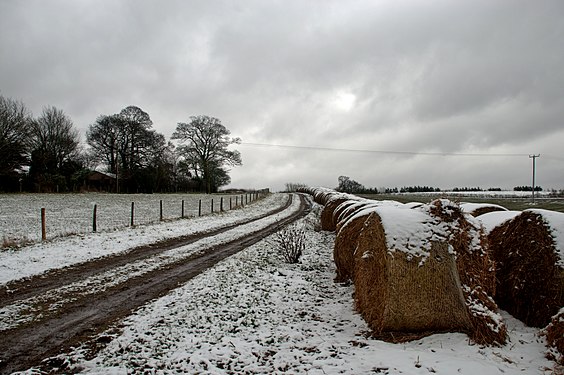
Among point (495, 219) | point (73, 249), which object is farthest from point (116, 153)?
point (495, 219)

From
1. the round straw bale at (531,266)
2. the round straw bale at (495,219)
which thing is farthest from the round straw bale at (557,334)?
the round straw bale at (495,219)

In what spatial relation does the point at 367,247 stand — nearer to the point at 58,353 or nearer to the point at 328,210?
the point at 58,353

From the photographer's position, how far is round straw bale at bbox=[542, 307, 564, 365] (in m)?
3.66

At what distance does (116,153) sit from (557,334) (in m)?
55.9

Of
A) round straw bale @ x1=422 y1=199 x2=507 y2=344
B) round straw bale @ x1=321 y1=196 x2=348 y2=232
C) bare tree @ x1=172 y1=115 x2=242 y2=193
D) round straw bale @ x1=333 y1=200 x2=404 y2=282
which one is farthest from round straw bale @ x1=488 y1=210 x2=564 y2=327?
bare tree @ x1=172 y1=115 x2=242 y2=193

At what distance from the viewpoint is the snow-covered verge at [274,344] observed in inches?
151

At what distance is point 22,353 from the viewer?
13.9 ft

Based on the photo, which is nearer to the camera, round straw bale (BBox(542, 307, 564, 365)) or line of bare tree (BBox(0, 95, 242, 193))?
round straw bale (BBox(542, 307, 564, 365))

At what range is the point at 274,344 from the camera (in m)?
4.60

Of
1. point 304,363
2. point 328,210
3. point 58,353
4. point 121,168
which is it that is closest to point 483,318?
point 304,363

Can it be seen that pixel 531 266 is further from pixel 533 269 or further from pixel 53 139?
pixel 53 139

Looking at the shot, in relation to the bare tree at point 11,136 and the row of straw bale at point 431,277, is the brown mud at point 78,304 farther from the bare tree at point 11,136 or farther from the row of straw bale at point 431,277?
the bare tree at point 11,136

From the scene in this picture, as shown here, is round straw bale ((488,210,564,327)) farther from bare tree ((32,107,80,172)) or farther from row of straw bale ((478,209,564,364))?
bare tree ((32,107,80,172))

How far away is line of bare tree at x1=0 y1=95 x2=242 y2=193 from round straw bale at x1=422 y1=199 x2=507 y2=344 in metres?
48.5
